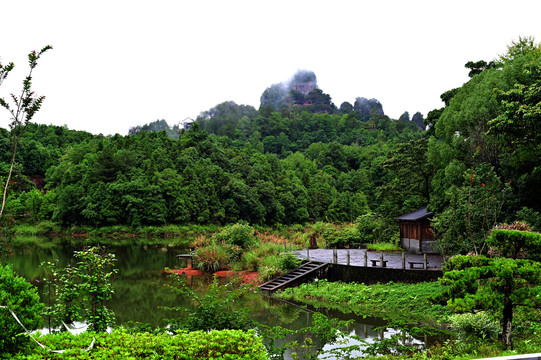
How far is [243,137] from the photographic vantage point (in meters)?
96.2

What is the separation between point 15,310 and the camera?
16.7ft

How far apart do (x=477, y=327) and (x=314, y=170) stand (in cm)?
6128

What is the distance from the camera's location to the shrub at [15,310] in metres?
4.99

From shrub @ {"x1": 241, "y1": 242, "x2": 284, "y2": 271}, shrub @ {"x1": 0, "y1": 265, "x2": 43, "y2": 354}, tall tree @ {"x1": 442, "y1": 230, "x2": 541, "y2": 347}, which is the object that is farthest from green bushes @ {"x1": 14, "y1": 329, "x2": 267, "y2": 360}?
shrub @ {"x1": 241, "y1": 242, "x2": 284, "y2": 271}

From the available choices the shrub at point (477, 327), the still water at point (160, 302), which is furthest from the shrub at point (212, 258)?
the shrub at point (477, 327)

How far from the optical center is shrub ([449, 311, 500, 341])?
8461 mm

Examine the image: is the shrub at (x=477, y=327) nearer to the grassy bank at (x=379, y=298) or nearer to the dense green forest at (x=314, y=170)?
the grassy bank at (x=379, y=298)

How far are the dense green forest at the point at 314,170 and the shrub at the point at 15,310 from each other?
6.88 metres

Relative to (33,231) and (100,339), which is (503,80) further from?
(33,231)

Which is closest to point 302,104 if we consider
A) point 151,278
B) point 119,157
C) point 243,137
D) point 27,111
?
point 243,137

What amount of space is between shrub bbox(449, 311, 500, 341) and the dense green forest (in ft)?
20.6

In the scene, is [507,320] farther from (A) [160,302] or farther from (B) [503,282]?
(A) [160,302]

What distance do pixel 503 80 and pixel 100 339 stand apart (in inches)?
689

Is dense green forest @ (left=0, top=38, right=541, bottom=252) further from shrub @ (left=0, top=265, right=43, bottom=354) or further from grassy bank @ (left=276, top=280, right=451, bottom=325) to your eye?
shrub @ (left=0, top=265, right=43, bottom=354)
